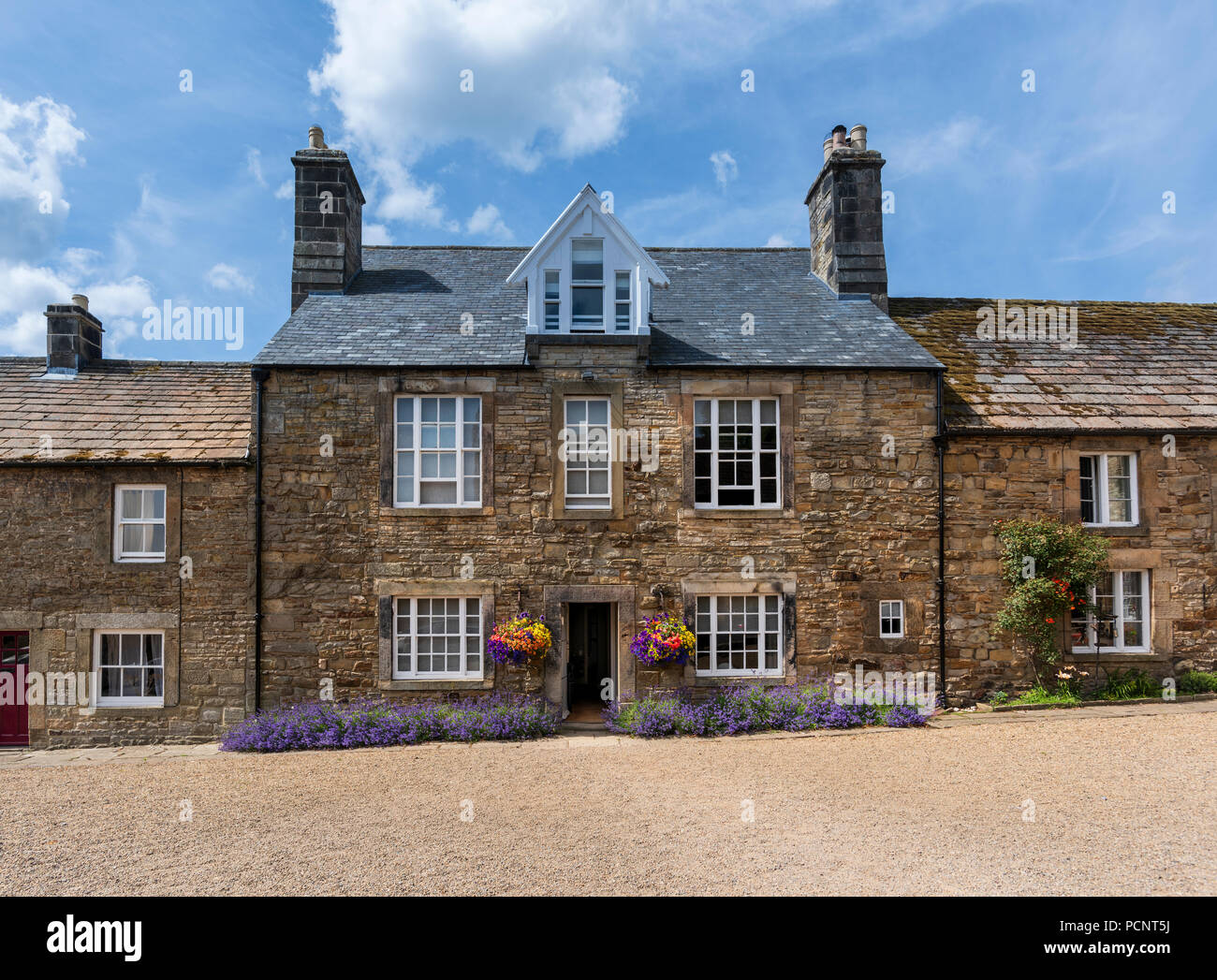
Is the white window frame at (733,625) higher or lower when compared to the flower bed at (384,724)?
higher

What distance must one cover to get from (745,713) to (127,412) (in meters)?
13.3

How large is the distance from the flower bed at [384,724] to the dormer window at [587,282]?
23.3 ft

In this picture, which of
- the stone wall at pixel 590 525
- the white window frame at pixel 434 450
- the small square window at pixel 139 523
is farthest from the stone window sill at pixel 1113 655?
the small square window at pixel 139 523

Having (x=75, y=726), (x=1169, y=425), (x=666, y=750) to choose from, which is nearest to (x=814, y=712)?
(x=666, y=750)

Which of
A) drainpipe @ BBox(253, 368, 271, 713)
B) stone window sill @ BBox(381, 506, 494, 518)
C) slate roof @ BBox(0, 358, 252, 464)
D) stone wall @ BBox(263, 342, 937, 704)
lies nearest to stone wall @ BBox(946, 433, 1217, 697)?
stone wall @ BBox(263, 342, 937, 704)

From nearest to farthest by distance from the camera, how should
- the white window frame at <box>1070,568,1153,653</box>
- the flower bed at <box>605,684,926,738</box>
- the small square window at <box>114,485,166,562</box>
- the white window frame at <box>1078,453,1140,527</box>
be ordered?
the flower bed at <box>605,684,926,738</box> → the small square window at <box>114,485,166,562</box> → the white window frame at <box>1070,568,1153,653</box> → the white window frame at <box>1078,453,1140,527</box>

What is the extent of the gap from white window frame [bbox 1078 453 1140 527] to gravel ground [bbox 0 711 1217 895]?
3.68 metres

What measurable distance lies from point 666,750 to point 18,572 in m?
11.8

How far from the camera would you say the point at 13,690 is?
11.8 meters

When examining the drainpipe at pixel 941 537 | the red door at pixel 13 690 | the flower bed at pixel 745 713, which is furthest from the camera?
the drainpipe at pixel 941 537

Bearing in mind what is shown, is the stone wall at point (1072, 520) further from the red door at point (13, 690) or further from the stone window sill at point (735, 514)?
the red door at point (13, 690)

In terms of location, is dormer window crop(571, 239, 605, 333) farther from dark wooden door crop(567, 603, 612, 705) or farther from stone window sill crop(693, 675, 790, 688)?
stone window sill crop(693, 675, 790, 688)

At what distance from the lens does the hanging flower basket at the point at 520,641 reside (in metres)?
11.3

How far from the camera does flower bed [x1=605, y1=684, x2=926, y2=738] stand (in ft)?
36.2
